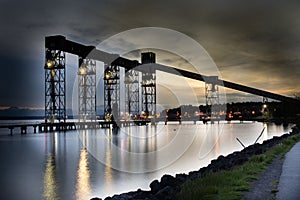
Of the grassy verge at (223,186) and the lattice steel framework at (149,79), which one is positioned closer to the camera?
the grassy verge at (223,186)

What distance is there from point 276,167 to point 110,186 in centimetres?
731

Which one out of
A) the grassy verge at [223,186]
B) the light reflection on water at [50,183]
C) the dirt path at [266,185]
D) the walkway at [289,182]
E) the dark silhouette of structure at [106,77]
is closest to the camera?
the walkway at [289,182]

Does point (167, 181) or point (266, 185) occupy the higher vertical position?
point (266, 185)

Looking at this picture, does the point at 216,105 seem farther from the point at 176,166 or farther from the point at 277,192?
the point at 277,192

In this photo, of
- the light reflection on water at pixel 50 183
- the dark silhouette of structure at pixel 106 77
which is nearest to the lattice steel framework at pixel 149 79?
the dark silhouette of structure at pixel 106 77

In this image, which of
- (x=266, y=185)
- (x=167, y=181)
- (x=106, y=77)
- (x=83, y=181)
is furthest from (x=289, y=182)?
(x=106, y=77)

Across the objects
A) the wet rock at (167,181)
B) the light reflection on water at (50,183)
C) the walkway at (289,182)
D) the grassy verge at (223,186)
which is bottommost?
the light reflection on water at (50,183)

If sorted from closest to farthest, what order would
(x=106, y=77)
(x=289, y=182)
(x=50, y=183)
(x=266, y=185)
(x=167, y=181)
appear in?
(x=289, y=182) → (x=266, y=185) → (x=167, y=181) → (x=50, y=183) → (x=106, y=77)

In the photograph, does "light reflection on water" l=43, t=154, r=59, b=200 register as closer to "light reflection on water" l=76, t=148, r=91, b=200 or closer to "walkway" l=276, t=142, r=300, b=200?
"light reflection on water" l=76, t=148, r=91, b=200

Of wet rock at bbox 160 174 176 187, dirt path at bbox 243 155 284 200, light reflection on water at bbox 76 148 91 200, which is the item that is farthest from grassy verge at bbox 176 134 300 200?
light reflection on water at bbox 76 148 91 200

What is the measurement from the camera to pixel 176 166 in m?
22.5

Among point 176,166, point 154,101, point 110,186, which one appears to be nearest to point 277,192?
point 110,186

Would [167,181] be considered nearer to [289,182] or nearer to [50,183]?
[289,182]

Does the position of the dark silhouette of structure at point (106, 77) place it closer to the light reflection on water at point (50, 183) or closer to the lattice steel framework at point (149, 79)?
the lattice steel framework at point (149, 79)
